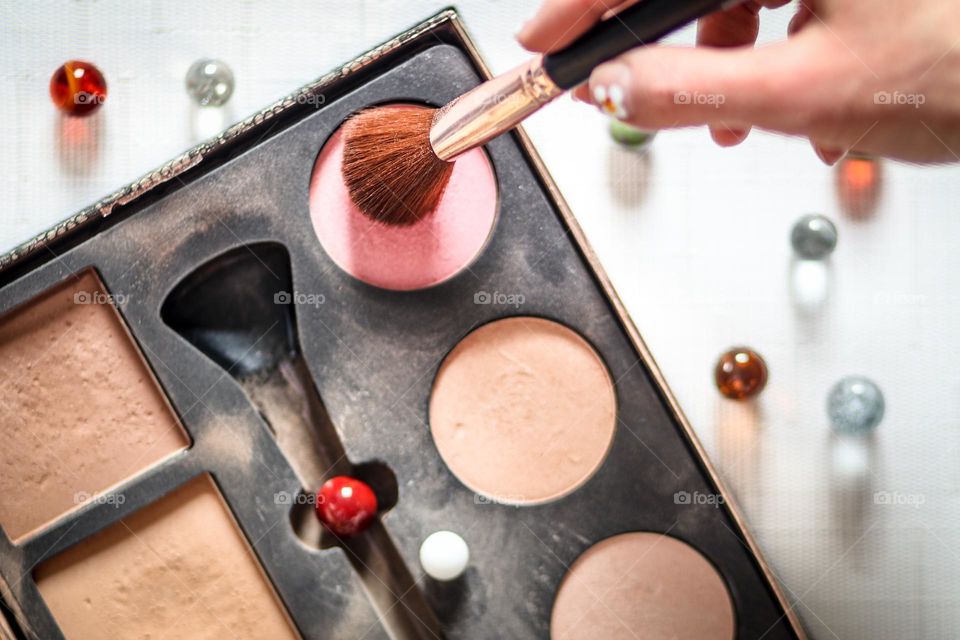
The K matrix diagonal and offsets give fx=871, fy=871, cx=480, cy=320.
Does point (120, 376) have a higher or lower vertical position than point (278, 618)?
higher

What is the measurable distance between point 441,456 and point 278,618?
300 mm

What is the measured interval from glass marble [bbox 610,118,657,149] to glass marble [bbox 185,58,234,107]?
1.88 ft

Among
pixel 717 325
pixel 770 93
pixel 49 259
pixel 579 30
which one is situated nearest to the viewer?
pixel 770 93

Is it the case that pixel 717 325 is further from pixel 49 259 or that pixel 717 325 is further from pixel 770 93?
pixel 49 259

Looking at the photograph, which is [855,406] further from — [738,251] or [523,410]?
[523,410]

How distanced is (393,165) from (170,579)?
612 millimetres

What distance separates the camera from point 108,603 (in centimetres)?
114

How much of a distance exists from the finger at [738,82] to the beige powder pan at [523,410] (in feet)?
1.53

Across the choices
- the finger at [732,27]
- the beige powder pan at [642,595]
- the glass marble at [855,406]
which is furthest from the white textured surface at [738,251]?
the finger at [732,27]

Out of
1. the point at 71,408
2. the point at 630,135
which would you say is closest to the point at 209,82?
the point at 71,408

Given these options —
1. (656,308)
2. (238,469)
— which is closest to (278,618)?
(238,469)

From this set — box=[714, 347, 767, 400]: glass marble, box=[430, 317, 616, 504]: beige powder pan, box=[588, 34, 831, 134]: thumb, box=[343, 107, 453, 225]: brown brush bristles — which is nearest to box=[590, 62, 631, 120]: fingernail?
box=[588, 34, 831, 134]: thumb

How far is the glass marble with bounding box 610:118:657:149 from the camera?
1255 millimetres

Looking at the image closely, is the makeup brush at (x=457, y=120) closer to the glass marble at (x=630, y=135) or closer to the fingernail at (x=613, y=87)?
the fingernail at (x=613, y=87)
